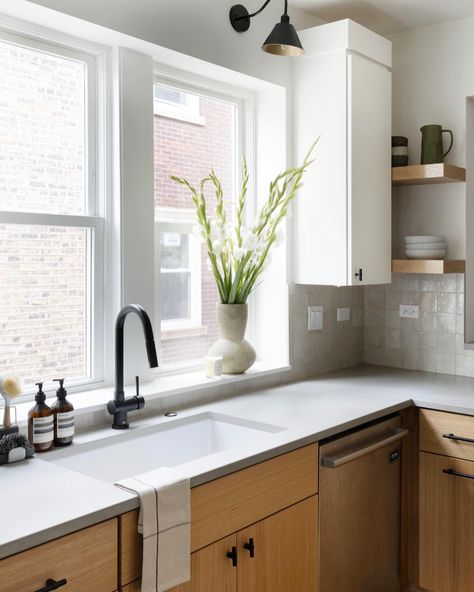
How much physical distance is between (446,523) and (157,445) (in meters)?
1.24

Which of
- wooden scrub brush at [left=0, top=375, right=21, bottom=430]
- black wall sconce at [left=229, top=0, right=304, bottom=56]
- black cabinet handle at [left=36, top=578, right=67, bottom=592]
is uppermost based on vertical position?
black wall sconce at [left=229, top=0, right=304, bottom=56]

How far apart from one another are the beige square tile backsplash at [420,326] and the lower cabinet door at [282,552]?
1.36 meters

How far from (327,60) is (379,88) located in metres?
0.29

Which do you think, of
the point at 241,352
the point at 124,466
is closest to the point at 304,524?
the point at 124,466

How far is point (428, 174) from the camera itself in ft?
9.75

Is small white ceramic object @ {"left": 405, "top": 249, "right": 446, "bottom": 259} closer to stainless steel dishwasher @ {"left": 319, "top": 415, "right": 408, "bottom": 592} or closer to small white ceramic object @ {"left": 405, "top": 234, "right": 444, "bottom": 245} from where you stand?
small white ceramic object @ {"left": 405, "top": 234, "right": 444, "bottom": 245}

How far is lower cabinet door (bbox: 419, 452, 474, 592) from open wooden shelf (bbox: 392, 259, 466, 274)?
0.84 m

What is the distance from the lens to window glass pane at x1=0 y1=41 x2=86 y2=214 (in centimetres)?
212

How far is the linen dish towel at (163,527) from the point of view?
1.53 metres

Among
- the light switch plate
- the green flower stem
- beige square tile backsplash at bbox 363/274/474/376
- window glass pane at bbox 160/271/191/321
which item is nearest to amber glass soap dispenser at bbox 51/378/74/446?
window glass pane at bbox 160/271/191/321

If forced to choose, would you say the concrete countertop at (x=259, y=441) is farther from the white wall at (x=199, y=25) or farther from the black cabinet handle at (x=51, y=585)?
the white wall at (x=199, y=25)

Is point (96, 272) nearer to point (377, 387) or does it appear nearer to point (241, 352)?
point (241, 352)

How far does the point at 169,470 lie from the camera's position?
5.57 feet

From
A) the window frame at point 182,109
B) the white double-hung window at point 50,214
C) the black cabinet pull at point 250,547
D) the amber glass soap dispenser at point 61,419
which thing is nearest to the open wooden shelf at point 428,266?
the window frame at point 182,109
